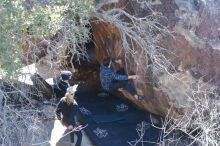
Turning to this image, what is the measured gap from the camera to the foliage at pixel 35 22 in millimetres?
5570

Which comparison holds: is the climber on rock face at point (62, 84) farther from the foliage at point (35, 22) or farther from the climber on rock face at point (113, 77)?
the foliage at point (35, 22)

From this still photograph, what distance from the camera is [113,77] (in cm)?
829

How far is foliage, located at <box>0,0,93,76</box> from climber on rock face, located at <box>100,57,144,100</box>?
1.56 metres

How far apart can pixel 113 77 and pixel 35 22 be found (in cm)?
273

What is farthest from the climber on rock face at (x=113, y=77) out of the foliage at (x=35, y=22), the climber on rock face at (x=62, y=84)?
the foliage at (x=35, y=22)

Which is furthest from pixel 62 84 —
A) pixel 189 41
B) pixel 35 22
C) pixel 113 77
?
pixel 35 22

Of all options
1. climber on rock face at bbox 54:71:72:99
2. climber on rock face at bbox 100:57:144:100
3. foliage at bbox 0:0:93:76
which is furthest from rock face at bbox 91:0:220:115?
climber on rock face at bbox 54:71:72:99

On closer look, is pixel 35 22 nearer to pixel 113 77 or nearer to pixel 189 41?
pixel 113 77

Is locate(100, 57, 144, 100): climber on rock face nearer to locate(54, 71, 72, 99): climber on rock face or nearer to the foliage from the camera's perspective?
locate(54, 71, 72, 99): climber on rock face

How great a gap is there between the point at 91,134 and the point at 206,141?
2.96m

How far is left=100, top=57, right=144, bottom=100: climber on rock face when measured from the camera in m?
8.27

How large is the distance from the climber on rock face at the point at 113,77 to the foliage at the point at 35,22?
5.11ft

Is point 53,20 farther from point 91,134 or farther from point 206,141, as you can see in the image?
point 91,134

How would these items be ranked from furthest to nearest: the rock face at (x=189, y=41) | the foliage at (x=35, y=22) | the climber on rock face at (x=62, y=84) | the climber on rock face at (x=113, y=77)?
the climber on rock face at (x=113, y=77) → the climber on rock face at (x=62, y=84) → the rock face at (x=189, y=41) → the foliage at (x=35, y=22)
